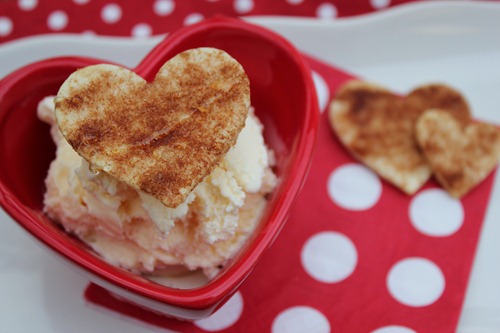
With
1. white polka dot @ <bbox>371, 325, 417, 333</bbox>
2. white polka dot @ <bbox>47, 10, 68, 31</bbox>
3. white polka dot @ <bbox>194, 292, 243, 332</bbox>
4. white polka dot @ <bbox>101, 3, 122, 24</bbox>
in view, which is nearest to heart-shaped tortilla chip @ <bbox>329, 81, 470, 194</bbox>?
white polka dot @ <bbox>371, 325, 417, 333</bbox>

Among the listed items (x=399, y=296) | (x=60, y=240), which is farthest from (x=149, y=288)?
(x=399, y=296)

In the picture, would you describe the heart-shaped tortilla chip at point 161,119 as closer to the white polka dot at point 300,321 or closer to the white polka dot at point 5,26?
the white polka dot at point 300,321

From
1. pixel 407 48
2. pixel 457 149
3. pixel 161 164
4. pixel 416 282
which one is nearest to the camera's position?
pixel 161 164

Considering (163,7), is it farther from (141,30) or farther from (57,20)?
(57,20)

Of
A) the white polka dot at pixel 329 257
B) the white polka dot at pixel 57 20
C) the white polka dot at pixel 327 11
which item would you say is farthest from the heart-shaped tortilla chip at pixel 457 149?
the white polka dot at pixel 57 20

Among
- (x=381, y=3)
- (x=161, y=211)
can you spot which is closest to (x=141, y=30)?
(x=381, y=3)

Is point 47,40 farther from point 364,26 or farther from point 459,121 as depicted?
point 459,121

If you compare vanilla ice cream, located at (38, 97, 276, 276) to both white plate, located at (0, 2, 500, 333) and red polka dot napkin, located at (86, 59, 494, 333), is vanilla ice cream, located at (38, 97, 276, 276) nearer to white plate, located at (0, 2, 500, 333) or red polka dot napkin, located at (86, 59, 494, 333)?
red polka dot napkin, located at (86, 59, 494, 333)
